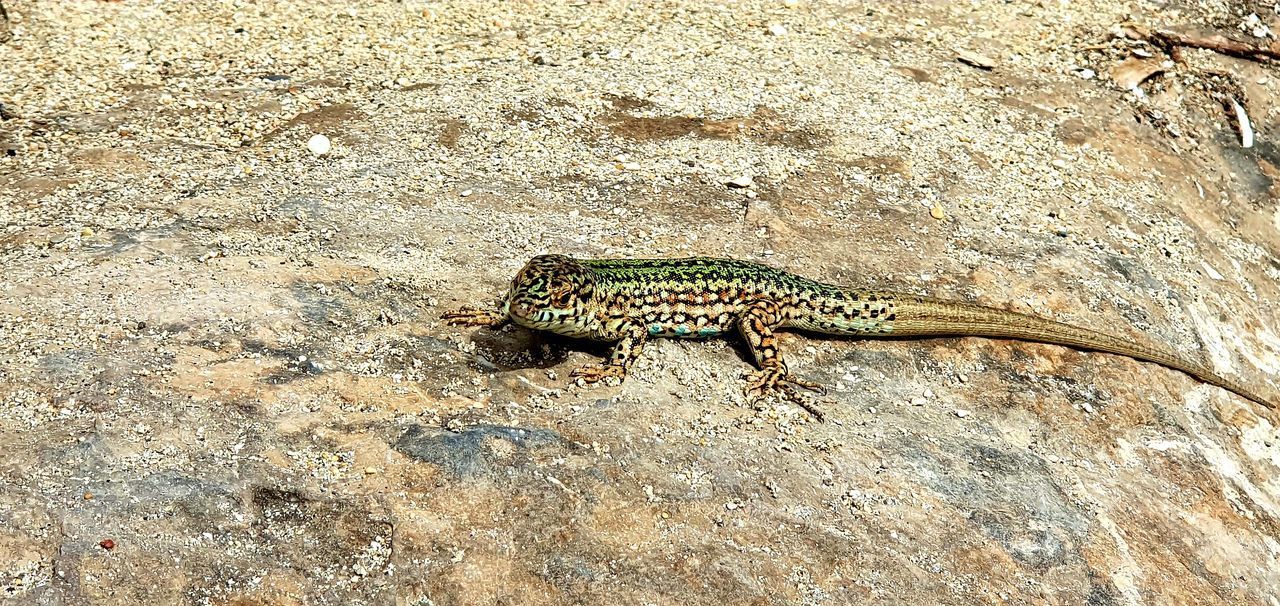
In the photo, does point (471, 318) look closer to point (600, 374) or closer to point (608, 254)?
point (600, 374)

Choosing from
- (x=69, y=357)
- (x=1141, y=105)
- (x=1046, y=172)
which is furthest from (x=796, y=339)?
(x=1141, y=105)

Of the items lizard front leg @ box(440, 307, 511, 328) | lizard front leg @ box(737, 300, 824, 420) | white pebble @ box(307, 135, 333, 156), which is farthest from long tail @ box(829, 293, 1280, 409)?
white pebble @ box(307, 135, 333, 156)

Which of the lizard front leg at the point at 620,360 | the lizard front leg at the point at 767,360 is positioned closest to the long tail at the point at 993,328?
the lizard front leg at the point at 767,360

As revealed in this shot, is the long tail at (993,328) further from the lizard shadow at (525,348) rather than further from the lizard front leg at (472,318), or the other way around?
the lizard front leg at (472,318)

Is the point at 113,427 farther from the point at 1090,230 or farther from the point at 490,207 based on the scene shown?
the point at 1090,230

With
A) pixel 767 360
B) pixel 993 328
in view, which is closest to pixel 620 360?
pixel 767 360

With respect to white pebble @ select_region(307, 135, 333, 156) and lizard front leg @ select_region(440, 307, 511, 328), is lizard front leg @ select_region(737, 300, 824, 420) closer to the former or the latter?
lizard front leg @ select_region(440, 307, 511, 328)
